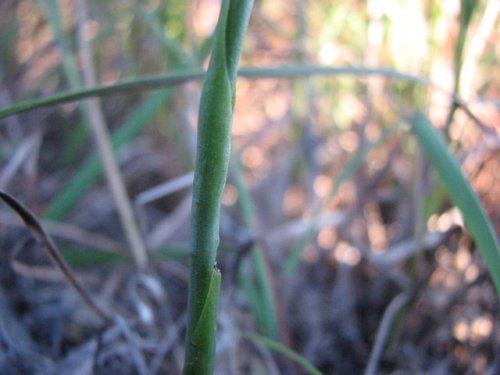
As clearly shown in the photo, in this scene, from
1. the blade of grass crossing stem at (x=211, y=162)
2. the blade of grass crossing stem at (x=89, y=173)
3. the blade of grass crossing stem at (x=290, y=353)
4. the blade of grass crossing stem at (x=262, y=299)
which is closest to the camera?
the blade of grass crossing stem at (x=211, y=162)

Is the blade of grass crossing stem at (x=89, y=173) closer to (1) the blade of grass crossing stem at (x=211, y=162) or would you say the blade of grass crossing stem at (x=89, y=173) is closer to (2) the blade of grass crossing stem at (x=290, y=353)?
(2) the blade of grass crossing stem at (x=290, y=353)

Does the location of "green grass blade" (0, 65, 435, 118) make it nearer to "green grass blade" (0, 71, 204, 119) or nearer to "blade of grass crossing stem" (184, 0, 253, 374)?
"green grass blade" (0, 71, 204, 119)

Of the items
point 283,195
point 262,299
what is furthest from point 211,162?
point 283,195

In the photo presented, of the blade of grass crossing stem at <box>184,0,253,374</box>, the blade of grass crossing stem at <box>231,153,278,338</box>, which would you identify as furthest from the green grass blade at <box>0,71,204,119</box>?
the blade of grass crossing stem at <box>231,153,278,338</box>

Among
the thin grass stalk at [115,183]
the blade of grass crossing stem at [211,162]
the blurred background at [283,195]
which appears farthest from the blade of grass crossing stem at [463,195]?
the thin grass stalk at [115,183]

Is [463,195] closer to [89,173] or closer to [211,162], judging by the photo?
[211,162]

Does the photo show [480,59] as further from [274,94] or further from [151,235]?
[151,235]
